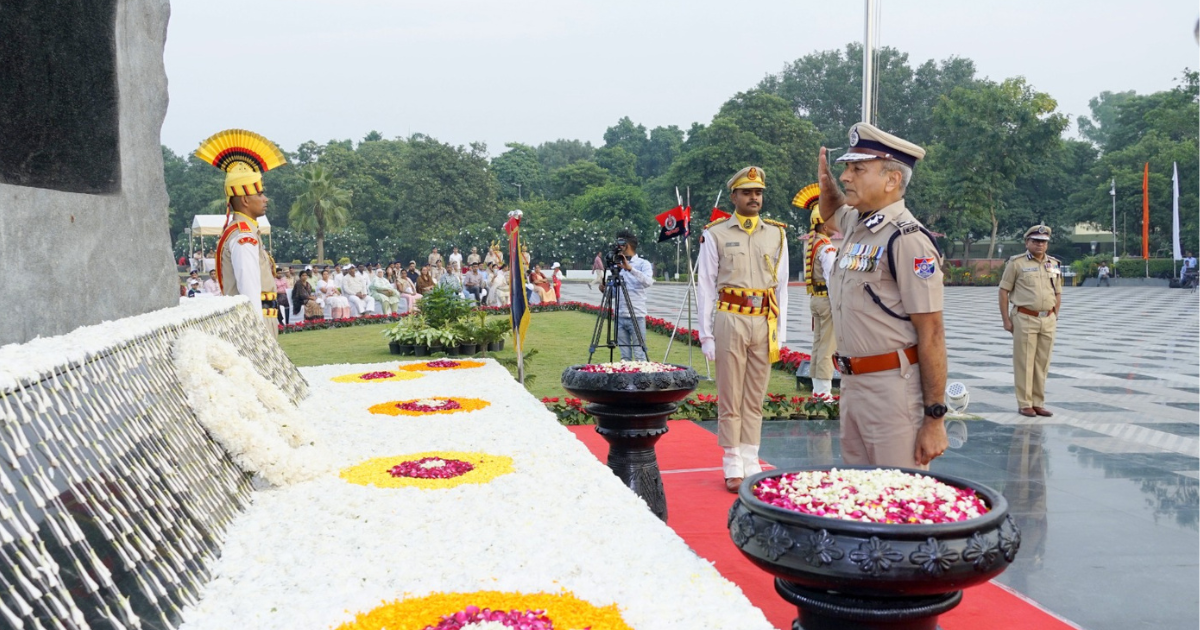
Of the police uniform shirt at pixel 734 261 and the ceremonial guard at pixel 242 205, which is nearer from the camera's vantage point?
the police uniform shirt at pixel 734 261

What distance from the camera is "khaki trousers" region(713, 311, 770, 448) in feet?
18.9

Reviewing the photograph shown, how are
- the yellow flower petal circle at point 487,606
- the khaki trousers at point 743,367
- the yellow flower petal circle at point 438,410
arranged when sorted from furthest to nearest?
1. the yellow flower petal circle at point 438,410
2. the khaki trousers at point 743,367
3. the yellow flower petal circle at point 487,606

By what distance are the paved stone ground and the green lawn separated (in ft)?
8.19

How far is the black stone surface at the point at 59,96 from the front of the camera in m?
3.82

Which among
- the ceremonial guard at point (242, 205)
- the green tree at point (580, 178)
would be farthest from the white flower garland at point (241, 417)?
the green tree at point (580, 178)

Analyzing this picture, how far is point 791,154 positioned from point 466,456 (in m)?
46.9

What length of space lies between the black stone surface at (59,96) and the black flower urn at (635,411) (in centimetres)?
266

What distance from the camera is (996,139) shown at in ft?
152

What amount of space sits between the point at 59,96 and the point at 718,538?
150 inches

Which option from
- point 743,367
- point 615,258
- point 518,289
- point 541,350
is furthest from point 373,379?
point 541,350

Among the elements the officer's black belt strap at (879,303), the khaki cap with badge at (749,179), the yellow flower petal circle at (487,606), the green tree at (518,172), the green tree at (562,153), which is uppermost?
the green tree at (562,153)

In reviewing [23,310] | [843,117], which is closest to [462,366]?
[23,310]

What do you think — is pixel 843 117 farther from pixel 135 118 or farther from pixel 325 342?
pixel 135 118

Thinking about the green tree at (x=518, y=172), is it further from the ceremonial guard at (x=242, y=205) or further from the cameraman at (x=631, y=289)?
the ceremonial guard at (x=242, y=205)
